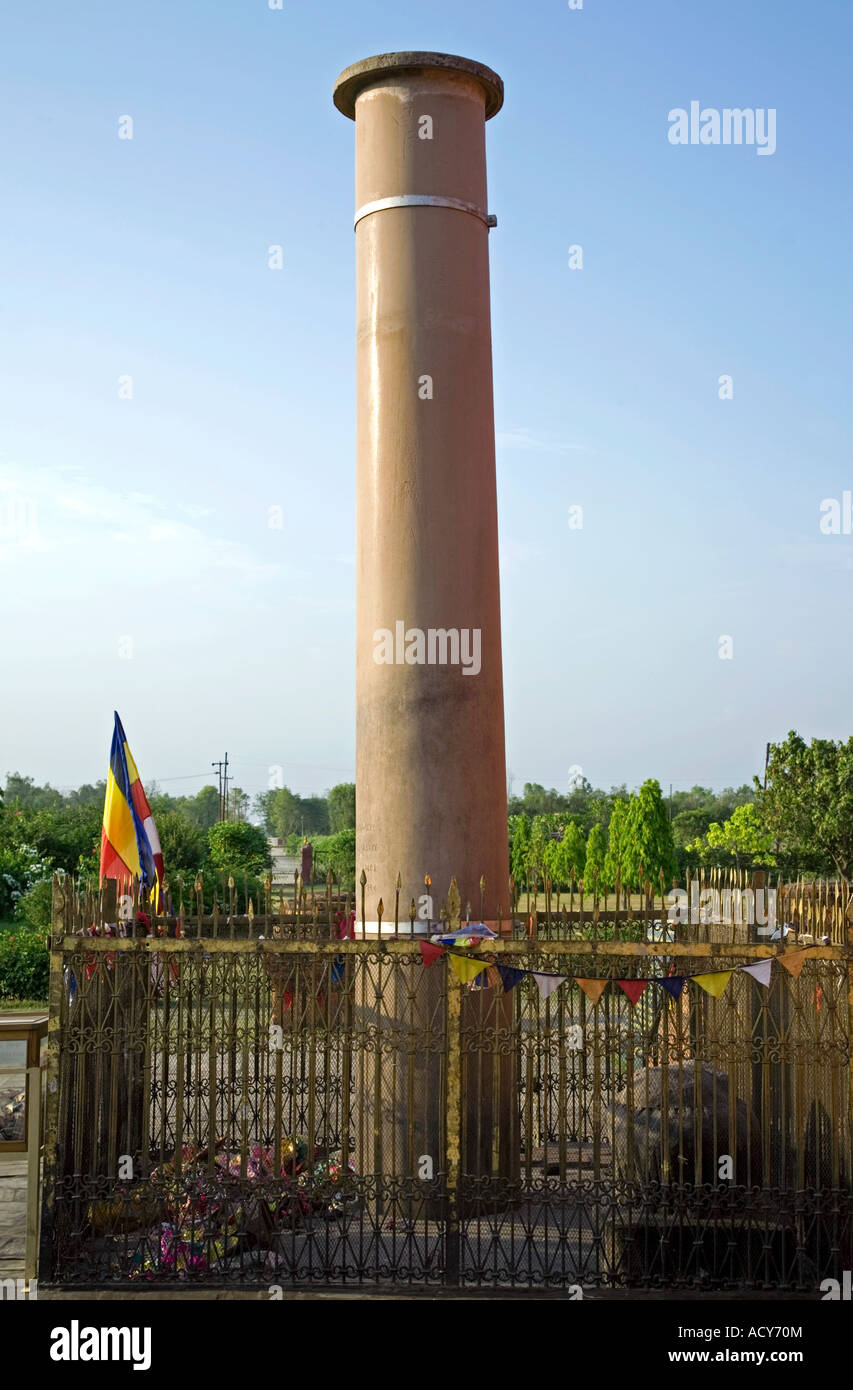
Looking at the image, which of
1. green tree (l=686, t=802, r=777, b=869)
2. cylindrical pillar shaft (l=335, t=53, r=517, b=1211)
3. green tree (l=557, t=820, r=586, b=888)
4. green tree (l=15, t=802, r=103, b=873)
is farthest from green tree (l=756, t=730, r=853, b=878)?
cylindrical pillar shaft (l=335, t=53, r=517, b=1211)

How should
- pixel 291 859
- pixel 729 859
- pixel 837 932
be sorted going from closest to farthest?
1. pixel 837 932
2. pixel 729 859
3. pixel 291 859

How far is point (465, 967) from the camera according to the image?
714cm

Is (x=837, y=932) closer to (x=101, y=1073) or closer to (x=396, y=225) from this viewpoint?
(x=101, y=1073)

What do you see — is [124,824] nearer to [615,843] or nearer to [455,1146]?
[455,1146]

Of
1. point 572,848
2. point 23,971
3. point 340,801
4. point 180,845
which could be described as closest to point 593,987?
point 23,971

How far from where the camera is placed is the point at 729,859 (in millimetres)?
41156

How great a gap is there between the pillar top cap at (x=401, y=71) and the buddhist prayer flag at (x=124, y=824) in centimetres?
536

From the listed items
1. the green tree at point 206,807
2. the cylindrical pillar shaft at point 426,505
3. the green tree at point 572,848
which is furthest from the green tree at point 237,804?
the cylindrical pillar shaft at point 426,505

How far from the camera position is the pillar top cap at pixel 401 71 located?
9336 mm

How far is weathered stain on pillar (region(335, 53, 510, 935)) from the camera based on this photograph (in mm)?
9047

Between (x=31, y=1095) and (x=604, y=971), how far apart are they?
3.62m

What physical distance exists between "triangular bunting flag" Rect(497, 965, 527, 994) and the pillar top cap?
22.6 feet

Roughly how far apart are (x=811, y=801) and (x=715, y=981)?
28.8m
